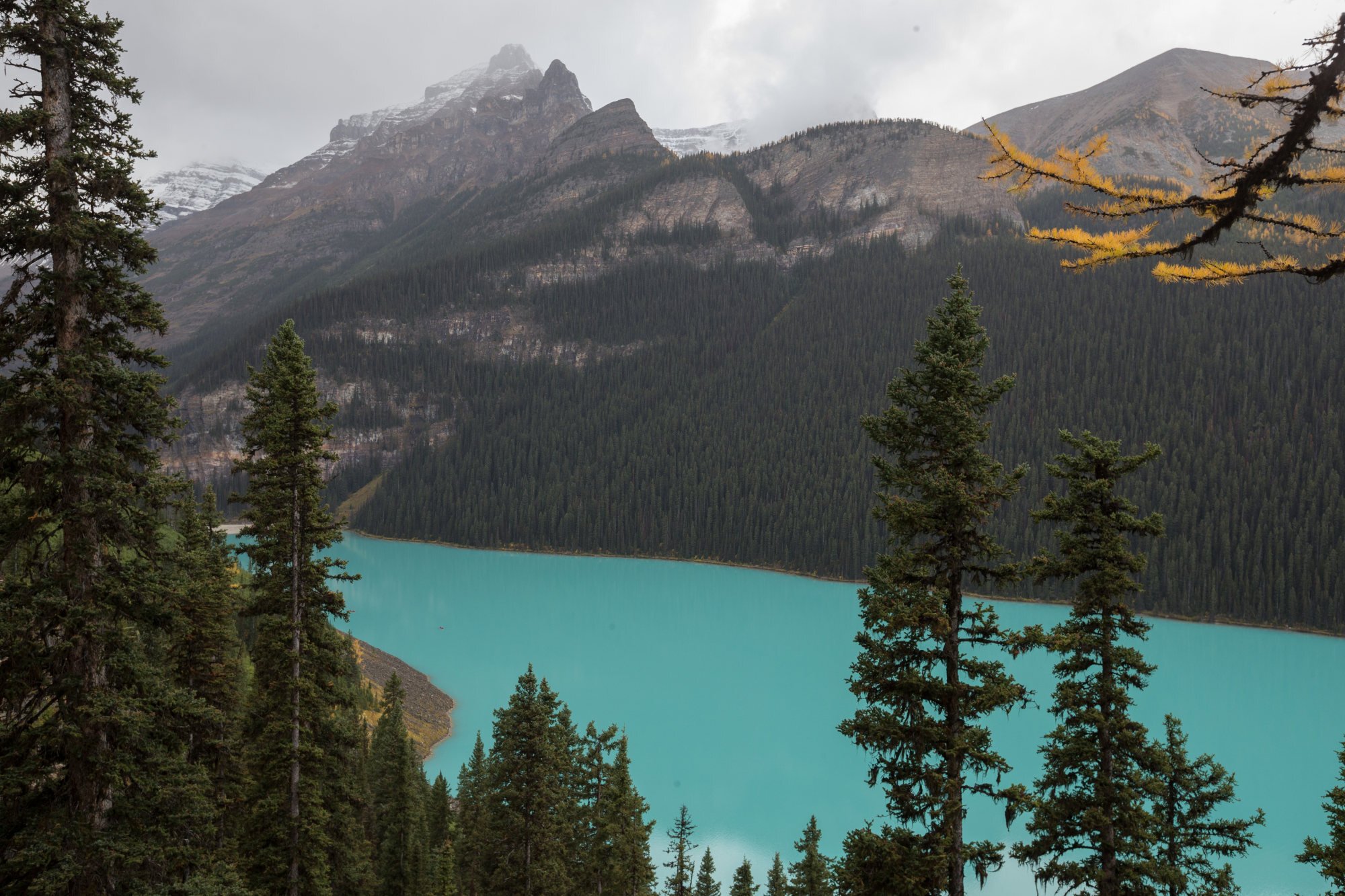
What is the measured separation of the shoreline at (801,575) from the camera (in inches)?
3201

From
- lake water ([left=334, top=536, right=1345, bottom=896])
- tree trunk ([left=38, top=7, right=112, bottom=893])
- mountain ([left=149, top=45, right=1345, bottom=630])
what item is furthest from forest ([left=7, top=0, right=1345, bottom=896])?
mountain ([left=149, top=45, right=1345, bottom=630])

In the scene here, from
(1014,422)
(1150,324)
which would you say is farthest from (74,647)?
(1150,324)

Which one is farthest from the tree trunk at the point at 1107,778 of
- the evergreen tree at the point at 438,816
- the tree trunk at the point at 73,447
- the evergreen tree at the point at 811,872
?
the evergreen tree at the point at 438,816

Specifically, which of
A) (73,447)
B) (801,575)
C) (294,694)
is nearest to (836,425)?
(801,575)

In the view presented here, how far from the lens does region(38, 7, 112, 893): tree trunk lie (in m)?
7.90

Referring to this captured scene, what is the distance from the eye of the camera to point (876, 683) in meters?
10.8

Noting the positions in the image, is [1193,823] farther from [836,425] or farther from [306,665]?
[836,425]

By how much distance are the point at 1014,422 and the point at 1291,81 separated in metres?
135

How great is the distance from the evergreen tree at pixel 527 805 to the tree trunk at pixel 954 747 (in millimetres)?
10663

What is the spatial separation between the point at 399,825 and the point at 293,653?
42.5 ft

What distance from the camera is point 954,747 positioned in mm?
10008

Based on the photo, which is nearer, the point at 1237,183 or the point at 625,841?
the point at 1237,183

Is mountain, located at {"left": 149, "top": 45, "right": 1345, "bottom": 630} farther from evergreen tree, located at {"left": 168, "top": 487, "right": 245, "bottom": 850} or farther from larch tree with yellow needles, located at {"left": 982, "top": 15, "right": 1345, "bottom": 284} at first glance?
larch tree with yellow needles, located at {"left": 982, "top": 15, "right": 1345, "bottom": 284}

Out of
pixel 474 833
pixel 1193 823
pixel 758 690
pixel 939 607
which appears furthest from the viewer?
pixel 758 690
